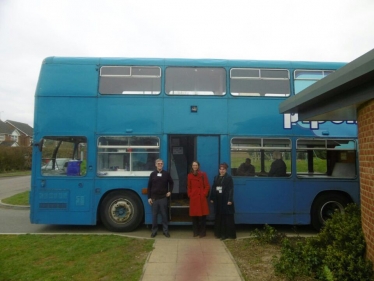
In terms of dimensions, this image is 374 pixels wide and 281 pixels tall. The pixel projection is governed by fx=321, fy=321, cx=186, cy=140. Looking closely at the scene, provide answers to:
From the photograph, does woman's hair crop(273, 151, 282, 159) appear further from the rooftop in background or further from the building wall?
the building wall

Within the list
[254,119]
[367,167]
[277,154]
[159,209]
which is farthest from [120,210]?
[367,167]

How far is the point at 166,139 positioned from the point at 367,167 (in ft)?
14.5

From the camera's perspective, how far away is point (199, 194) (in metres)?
7.30

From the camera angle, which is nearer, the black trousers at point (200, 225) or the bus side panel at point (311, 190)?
the black trousers at point (200, 225)

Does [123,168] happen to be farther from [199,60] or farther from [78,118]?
[199,60]

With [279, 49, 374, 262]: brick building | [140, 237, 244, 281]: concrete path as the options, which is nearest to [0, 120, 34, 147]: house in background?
[140, 237, 244, 281]: concrete path

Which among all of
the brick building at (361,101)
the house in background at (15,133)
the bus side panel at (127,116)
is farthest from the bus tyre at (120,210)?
the house in background at (15,133)

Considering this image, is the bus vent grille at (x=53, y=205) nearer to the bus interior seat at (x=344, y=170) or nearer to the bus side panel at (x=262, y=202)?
the bus side panel at (x=262, y=202)

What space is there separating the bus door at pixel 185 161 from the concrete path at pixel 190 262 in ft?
4.18

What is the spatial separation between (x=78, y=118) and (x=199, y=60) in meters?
3.25

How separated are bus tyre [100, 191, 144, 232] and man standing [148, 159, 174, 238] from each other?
0.55 metres

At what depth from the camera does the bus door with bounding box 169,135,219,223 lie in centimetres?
777

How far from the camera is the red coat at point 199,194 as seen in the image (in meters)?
7.29

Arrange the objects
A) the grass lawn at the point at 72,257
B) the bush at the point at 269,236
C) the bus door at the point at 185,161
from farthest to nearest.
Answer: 1. the bus door at the point at 185,161
2. the bush at the point at 269,236
3. the grass lawn at the point at 72,257
